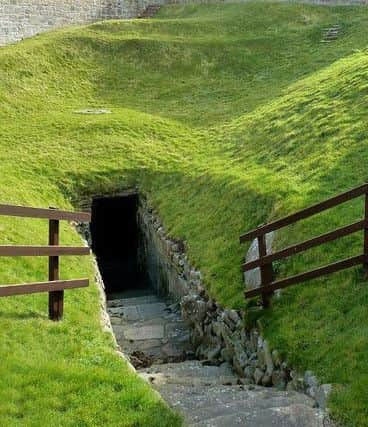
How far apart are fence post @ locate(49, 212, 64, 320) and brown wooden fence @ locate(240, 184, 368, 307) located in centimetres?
302

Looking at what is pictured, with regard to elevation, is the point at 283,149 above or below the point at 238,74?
below

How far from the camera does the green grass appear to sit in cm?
759

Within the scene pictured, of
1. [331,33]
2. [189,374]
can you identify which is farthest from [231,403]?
[331,33]

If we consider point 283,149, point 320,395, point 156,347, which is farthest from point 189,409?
point 283,149

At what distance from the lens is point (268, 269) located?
955cm

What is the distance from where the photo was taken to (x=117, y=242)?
2312 cm

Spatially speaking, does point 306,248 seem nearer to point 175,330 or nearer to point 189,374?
point 189,374

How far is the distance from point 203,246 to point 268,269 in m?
4.63

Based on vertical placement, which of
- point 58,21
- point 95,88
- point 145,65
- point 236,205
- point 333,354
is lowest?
point 333,354

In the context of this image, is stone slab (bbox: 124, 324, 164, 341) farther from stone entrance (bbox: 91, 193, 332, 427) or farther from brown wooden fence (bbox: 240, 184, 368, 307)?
brown wooden fence (bbox: 240, 184, 368, 307)

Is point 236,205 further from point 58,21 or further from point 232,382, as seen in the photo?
point 58,21

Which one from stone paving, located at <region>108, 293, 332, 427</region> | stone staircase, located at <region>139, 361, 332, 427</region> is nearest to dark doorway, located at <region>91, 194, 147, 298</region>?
stone paving, located at <region>108, 293, 332, 427</region>

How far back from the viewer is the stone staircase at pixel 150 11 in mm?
41688

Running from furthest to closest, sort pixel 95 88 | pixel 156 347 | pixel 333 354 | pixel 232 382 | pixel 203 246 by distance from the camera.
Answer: pixel 95 88 < pixel 203 246 < pixel 156 347 < pixel 232 382 < pixel 333 354
